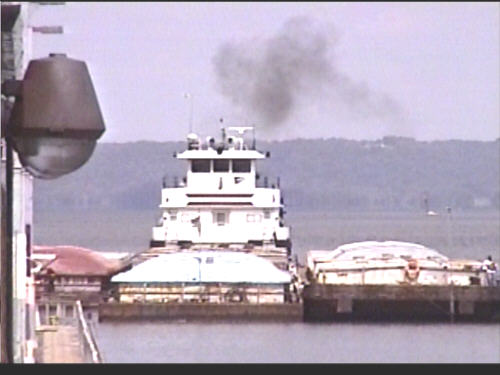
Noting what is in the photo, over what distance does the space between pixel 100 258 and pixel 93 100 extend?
2718 cm

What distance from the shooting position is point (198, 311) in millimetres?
25062

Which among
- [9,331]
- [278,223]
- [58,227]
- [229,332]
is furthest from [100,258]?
[58,227]

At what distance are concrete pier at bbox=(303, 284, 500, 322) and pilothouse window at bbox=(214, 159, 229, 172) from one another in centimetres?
556

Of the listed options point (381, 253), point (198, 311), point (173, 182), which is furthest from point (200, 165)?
point (198, 311)

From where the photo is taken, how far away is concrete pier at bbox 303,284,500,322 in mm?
24531

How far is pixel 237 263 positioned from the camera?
26.2 meters

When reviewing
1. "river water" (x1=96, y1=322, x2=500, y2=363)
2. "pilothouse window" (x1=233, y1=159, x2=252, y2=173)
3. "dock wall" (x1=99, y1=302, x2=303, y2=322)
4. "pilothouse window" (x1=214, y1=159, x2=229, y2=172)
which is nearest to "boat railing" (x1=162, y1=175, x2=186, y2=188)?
"pilothouse window" (x1=214, y1=159, x2=229, y2=172)

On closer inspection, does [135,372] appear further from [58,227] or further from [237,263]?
[58,227]

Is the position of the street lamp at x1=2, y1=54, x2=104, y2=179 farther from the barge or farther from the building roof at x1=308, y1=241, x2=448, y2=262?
the building roof at x1=308, y1=241, x2=448, y2=262

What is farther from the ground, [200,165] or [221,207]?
[200,165]

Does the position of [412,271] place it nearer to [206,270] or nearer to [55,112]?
[206,270]

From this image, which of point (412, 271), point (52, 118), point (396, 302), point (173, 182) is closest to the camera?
point (52, 118)

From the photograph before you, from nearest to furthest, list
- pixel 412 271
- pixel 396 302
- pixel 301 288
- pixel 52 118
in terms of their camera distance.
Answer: pixel 52 118 → pixel 396 302 → pixel 412 271 → pixel 301 288

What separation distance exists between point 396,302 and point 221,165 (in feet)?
21.3
